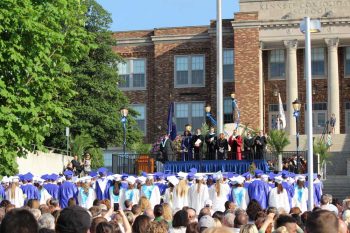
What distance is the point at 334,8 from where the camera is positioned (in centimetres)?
4875

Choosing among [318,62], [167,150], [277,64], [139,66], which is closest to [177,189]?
[167,150]

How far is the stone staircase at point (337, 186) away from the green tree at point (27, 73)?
49.7 feet

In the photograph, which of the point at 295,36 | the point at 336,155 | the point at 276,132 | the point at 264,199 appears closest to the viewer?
the point at 264,199

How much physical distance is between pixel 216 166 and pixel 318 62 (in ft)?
73.8

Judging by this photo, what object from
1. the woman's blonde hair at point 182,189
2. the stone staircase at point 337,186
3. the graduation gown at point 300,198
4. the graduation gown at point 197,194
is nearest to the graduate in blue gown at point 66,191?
the woman's blonde hair at point 182,189

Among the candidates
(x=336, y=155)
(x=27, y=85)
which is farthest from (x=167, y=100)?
(x=27, y=85)

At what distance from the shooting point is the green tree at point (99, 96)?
4631 centimetres

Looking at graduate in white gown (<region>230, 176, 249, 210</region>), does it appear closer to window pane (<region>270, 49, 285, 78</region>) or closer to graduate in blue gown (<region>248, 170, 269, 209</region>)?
graduate in blue gown (<region>248, 170, 269, 209</region>)

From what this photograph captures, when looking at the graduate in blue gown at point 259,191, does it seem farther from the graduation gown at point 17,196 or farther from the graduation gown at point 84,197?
the graduation gown at point 17,196

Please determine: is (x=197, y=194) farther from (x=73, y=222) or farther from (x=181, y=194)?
(x=73, y=222)

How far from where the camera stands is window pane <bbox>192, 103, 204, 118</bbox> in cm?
5247

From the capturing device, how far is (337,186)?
33.5m

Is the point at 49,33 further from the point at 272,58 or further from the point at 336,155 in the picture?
the point at 272,58

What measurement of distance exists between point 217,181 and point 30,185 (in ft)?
18.7
